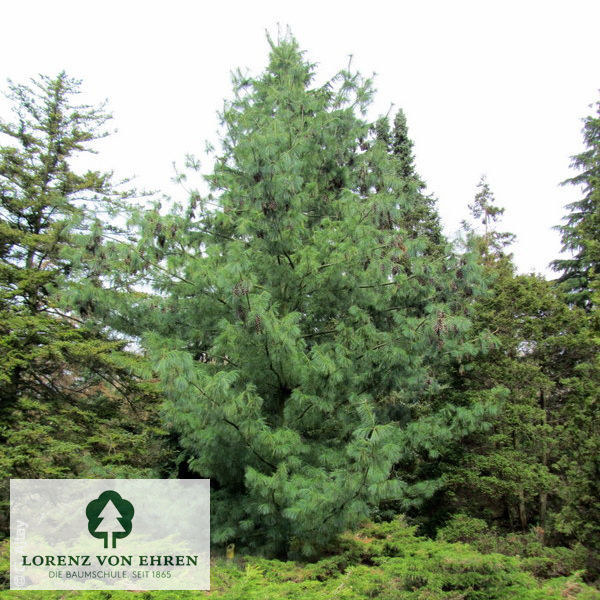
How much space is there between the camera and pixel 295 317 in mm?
5102

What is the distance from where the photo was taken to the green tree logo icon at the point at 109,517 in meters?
5.20

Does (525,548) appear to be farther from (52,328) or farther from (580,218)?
(580,218)

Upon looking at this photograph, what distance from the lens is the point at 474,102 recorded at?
12172 millimetres

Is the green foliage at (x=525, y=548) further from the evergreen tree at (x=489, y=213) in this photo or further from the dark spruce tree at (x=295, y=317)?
the evergreen tree at (x=489, y=213)

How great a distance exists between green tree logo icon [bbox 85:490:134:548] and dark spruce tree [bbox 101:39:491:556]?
3.47 feet

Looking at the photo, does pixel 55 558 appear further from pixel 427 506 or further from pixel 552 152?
pixel 552 152

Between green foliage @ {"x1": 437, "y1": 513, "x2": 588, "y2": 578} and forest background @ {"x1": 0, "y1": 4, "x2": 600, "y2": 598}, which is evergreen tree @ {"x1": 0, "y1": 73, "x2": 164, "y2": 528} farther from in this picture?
green foliage @ {"x1": 437, "y1": 513, "x2": 588, "y2": 578}

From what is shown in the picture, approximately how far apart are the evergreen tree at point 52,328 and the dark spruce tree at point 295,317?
6.94 feet

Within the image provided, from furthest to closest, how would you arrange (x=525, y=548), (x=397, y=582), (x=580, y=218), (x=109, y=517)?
(x=580, y=218), (x=525, y=548), (x=109, y=517), (x=397, y=582)

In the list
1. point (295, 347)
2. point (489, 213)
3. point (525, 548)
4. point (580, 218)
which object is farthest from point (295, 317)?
point (489, 213)

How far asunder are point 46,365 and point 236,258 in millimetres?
5964

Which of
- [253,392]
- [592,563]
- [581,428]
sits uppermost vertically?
[253,392]

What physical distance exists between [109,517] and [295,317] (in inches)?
137

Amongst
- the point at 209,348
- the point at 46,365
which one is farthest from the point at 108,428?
A: the point at 209,348
